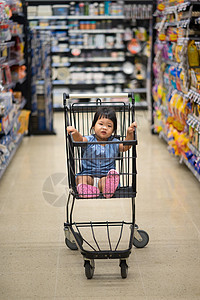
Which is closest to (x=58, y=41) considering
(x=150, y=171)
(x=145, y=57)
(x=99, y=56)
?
(x=99, y=56)

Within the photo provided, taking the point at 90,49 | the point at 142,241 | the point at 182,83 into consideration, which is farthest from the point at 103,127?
the point at 90,49

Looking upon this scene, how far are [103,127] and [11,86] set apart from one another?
127 inches

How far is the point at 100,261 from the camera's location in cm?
305

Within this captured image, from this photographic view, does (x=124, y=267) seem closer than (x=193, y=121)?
Yes

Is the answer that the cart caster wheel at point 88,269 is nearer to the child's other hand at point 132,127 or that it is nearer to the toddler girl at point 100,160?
the toddler girl at point 100,160

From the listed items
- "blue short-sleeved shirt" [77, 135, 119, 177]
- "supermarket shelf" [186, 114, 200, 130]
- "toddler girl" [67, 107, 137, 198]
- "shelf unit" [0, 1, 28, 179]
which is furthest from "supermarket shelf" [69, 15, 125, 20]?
"blue short-sleeved shirt" [77, 135, 119, 177]

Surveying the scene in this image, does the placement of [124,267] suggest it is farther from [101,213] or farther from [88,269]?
[101,213]

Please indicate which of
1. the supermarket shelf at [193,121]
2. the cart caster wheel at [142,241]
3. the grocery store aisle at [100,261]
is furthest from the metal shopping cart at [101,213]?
the supermarket shelf at [193,121]

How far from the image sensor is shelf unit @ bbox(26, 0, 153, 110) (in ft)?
30.8

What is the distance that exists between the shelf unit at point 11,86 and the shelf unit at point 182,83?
77.2 inches

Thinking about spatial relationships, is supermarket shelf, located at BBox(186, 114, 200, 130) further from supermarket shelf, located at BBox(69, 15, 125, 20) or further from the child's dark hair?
supermarket shelf, located at BBox(69, 15, 125, 20)

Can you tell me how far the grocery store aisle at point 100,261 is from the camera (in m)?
2.69

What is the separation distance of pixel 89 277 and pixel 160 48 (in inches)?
174

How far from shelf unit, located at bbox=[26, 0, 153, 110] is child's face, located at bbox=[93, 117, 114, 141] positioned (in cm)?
656
